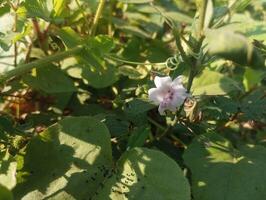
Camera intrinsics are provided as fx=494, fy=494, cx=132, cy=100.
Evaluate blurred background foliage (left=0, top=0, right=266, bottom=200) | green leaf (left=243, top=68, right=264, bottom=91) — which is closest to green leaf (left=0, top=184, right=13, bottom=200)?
blurred background foliage (left=0, top=0, right=266, bottom=200)

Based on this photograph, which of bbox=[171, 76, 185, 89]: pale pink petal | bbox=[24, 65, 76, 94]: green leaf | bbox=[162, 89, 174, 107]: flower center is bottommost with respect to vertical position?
bbox=[24, 65, 76, 94]: green leaf

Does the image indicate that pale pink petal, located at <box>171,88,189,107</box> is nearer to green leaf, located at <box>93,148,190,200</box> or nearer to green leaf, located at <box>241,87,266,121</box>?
green leaf, located at <box>93,148,190,200</box>

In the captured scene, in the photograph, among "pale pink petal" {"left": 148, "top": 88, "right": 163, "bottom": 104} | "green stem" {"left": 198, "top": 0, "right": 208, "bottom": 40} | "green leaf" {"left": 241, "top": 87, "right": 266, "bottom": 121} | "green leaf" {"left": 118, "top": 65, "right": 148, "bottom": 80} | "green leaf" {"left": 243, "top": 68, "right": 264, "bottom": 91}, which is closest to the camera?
"green stem" {"left": 198, "top": 0, "right": 208, "bottom": 40}

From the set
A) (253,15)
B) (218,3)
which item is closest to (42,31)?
(218,3)

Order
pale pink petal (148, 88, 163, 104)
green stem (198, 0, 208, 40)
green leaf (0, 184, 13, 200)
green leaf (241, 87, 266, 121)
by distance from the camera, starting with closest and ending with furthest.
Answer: green leaf (0, 184, 13, 200) → green stem (198, 0, 208, 40) → pale pink petal (148, 88, 163, 104) → green leaf (241, 87, 266, 121)

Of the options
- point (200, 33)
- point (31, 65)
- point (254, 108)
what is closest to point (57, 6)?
point (31, 65)

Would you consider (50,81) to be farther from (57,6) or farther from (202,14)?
(202,14)

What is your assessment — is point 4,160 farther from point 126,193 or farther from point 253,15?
point 253,15
